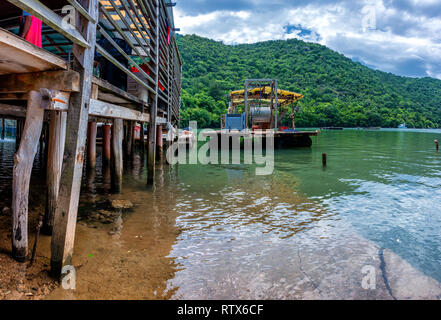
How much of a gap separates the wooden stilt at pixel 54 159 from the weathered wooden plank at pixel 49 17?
1.29 metres

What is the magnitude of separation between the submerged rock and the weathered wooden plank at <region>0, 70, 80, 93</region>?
3.00 m

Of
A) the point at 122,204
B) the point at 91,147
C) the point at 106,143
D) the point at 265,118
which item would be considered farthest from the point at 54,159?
the point at 265,118

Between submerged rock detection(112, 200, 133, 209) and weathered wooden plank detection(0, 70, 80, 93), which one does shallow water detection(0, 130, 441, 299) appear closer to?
submerged rock detection(112, 200, 133, 209)

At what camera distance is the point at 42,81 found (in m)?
3.17

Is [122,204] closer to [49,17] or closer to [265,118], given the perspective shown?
[49,17]

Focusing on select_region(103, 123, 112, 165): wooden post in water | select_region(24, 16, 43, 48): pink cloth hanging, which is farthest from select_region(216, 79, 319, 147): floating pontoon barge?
select_region(24, 16, 43, 48): pink cloth hanging

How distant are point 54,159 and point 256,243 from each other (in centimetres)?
302

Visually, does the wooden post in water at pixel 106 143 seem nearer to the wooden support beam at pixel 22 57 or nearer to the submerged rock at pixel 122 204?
the submerged rock at pixel 122 204

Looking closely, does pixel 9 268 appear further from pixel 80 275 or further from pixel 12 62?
pixel 12 62

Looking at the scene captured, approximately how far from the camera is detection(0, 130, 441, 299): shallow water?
3035mm

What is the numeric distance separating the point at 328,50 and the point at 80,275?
111m

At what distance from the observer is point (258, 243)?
4188mm
